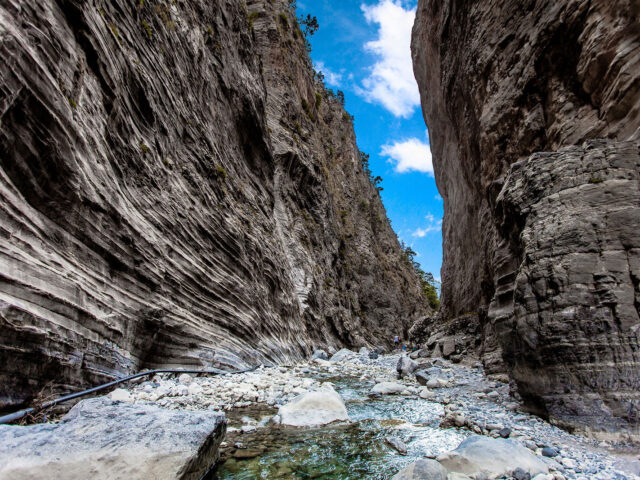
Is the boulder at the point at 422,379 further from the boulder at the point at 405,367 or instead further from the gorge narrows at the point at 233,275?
the boulder at the point at 405,367

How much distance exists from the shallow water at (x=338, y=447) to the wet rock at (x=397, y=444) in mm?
62

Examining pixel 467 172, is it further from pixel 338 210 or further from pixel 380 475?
pixel 338 210

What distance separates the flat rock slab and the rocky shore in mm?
16

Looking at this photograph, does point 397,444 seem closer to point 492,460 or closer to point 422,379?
point 492,460

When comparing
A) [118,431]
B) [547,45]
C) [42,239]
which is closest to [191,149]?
[42,239]

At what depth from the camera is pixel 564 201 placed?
18.5ft

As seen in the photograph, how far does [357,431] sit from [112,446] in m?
3.41

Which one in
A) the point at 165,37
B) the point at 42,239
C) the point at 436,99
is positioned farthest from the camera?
the point at 436,99

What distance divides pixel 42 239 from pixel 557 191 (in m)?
8.28

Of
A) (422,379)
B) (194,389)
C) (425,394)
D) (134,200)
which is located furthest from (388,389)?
(134,200)

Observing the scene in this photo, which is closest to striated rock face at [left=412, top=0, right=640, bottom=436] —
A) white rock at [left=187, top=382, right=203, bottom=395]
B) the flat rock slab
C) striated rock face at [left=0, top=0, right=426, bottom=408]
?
the flat rock slab

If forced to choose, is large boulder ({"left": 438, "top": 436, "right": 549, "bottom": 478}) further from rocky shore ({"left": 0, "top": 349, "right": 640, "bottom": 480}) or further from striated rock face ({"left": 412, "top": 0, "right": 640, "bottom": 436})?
striated rock face ({"left": 412, "top": 0, "right": 640, "bottom": 436})

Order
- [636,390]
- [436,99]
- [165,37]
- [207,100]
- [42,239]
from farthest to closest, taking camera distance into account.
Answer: [436,99], [207,100], [165,37], [42,239], [636,390]

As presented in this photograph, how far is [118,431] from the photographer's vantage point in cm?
308
